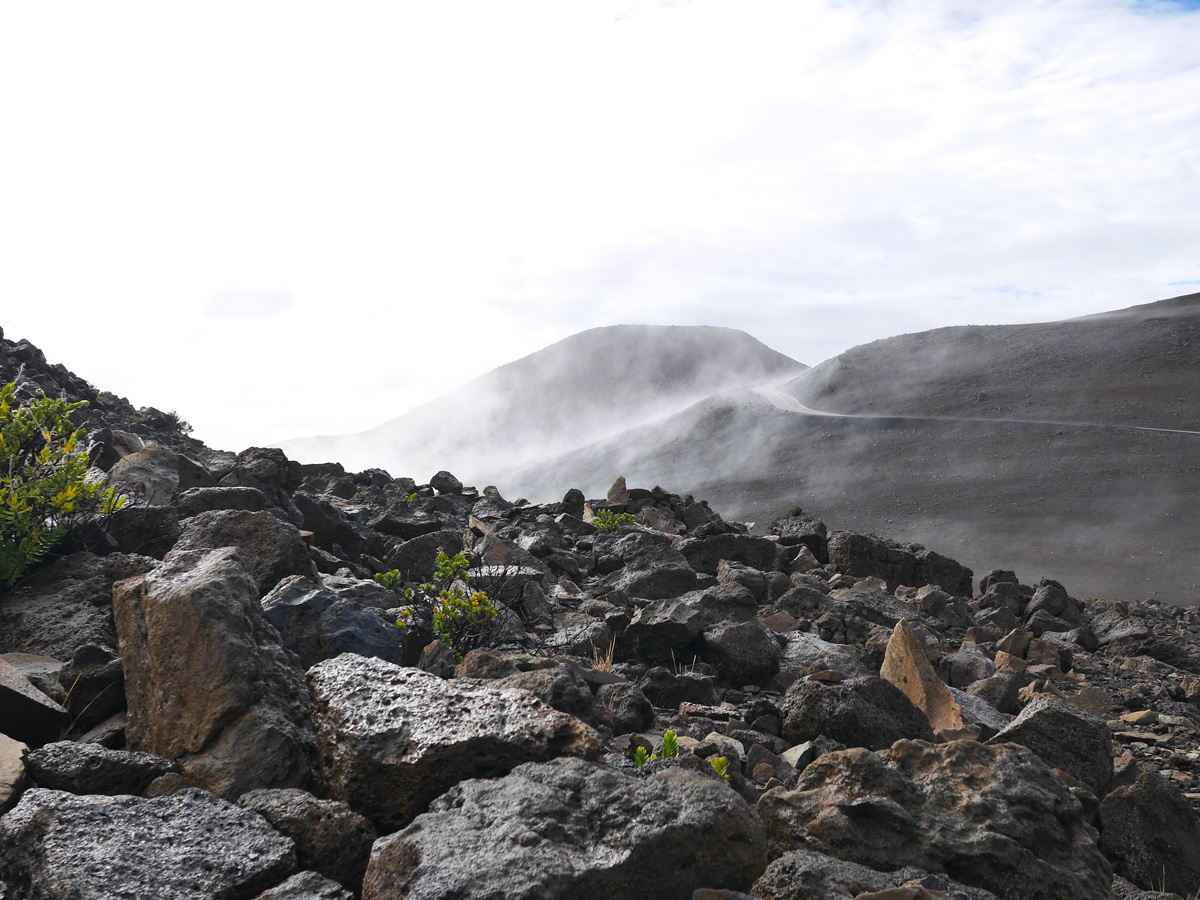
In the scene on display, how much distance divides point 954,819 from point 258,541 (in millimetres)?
3804

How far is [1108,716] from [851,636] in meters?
2.13

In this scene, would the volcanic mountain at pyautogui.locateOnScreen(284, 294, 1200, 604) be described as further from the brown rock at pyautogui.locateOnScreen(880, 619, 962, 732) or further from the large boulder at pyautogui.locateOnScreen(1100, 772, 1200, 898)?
the large boulder at pyautogui.locateOnScreen(1100, 772, 1200, 898)

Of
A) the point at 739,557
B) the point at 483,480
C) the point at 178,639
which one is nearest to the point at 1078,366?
the point at 483,480

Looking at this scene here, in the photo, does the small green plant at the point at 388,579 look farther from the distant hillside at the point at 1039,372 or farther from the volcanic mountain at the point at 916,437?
the distant hillside at the point at 1039,372

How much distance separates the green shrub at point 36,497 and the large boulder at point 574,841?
3.11 meters

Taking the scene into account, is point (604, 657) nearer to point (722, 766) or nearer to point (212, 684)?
point (722, 766)

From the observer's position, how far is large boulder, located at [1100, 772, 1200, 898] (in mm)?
3648

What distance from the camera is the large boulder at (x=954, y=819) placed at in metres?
2.69

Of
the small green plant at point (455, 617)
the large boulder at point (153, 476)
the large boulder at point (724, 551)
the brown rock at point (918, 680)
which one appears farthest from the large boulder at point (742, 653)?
the large boulder at point (153, 476)

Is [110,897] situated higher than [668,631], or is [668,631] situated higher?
[110,897]

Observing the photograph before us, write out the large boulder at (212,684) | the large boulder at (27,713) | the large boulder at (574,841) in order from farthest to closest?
1. the large boulder at (27,713)
2. the large boulder at (212,684)
3. the large boulder at (574,841)

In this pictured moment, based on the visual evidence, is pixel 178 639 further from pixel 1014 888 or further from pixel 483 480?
pixel 483 480

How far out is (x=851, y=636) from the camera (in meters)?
7.00

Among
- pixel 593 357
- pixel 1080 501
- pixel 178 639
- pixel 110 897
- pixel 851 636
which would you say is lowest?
pixel 1080 501
